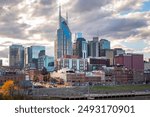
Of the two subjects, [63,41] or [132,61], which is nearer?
[132,61]

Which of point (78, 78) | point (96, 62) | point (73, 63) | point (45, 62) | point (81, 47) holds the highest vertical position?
point (81, 47)

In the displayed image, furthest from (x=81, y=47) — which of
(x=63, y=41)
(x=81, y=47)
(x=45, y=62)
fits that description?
(x=45, y=62)

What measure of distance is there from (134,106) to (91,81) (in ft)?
151

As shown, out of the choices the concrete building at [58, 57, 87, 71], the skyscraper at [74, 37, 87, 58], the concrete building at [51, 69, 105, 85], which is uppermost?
the skyscraper at [74, 37, 87, 58]

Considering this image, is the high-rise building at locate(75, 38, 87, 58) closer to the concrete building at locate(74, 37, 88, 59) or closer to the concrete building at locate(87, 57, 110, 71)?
the concrete building at locate(74, 37, 88, 59)

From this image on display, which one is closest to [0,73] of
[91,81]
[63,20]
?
[91,81]

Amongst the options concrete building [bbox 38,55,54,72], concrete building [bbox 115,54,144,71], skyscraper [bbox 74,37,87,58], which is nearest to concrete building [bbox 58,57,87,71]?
concrete building [bbox 115,54,144,71]

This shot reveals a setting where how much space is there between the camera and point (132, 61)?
6856 centimetres

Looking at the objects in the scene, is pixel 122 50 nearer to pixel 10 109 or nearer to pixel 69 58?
pixel 69 58

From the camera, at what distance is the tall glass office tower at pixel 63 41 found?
95.8 metres

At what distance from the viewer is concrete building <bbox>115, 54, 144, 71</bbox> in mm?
67812

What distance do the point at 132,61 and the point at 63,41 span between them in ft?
107

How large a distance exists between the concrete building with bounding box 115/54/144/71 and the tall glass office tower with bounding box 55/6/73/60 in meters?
27.5

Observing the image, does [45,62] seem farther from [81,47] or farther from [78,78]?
[78,78]
